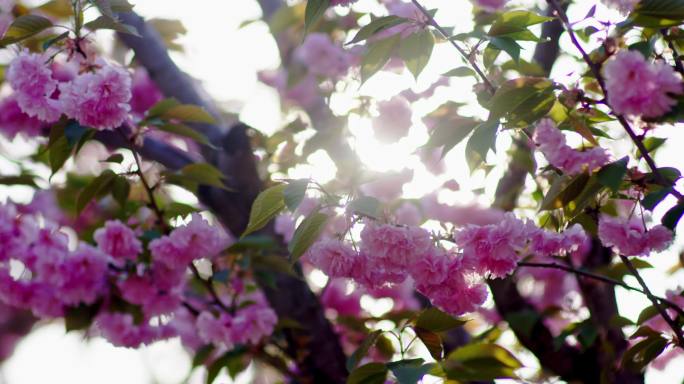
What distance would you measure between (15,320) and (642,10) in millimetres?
4437

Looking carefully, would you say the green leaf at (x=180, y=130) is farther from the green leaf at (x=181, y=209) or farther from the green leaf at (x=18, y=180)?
the green leaf at (x=18, y=180)

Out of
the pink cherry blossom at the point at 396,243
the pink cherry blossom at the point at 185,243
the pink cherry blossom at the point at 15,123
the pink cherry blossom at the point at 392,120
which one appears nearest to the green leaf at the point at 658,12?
the pink cherry blossom at the point at 396,243

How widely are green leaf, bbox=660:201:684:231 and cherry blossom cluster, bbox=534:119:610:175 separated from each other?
123 millimetres

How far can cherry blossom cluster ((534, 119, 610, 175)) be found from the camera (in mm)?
Answer: 1250

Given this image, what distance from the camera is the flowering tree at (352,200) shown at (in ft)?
4.17

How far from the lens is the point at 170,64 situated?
98.3 inches

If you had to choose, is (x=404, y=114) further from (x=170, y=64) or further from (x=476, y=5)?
(x=170, y=64)

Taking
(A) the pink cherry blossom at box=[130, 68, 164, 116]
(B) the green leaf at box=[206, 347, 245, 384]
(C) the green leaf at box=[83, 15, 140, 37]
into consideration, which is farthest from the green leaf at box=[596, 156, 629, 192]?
(A) the pink cherry blossom at box=[130, 68, 164, 116]

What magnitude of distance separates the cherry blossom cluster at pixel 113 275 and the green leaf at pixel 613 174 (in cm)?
95

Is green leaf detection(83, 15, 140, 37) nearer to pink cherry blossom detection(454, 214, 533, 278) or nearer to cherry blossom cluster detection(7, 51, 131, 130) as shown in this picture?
cherry blossom cluster detection(7, 51, 131, 130)

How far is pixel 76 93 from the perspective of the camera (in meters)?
1.53

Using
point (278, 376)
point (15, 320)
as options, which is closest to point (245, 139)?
point (278, 376)

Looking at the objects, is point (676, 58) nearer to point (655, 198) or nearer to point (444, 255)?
point (655, 198)

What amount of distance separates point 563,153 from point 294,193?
0.44m
